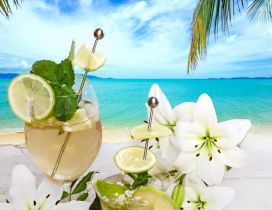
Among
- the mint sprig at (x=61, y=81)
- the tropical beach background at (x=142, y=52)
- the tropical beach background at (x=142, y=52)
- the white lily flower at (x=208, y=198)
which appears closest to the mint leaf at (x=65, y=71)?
the mint sprig at (x=61, y=81)

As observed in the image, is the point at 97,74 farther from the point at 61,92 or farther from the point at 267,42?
the point at 61,92

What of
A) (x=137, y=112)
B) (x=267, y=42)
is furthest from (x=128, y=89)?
(x=267, y=42)

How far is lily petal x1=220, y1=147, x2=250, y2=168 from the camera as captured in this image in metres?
0.87

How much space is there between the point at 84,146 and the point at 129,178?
184 mm

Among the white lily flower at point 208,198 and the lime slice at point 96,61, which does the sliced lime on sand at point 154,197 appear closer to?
the white lily flower at point 208,198

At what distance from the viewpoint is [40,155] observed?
3.27 ft

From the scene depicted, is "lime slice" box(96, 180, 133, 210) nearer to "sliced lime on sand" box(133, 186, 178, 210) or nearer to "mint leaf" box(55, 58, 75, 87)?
"sliced lime on sand" box(133, 186, 178, 210)

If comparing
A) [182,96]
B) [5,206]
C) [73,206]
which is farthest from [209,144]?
[182,96]

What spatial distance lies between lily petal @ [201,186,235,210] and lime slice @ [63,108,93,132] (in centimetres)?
29

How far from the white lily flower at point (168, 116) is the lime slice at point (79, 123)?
0.57 feet

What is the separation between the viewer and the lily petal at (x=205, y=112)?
87 cm

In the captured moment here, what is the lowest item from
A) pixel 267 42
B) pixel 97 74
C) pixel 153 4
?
pixel 97 74

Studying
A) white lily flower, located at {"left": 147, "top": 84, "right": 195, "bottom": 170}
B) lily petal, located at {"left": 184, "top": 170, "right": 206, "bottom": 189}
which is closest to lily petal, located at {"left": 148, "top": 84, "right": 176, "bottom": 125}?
white lily flower, located at {"left": 147, "top": 84, "right": 195, "bottom": 170}

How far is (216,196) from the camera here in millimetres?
887
